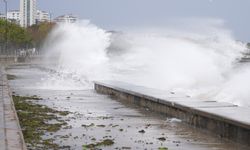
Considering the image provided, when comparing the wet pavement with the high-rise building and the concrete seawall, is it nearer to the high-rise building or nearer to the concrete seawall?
the concrete seawall

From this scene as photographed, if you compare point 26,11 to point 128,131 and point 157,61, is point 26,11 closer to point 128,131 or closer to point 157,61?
point 157,61

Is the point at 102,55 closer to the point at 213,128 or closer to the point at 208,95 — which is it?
the point at 208,95

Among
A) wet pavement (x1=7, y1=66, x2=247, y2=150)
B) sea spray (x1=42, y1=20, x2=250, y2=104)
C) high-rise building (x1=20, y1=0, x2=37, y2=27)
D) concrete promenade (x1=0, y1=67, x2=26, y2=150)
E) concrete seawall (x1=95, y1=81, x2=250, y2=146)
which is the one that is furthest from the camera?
high-rise building (x1=20, y1=0, x2=37, y2=27)

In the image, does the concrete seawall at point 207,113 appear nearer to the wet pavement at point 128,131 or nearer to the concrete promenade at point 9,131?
the wet pavement at point 128,131

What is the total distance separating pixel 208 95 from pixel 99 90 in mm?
4426

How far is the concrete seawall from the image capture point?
879 centimetres

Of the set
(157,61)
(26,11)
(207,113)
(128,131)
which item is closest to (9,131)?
(128,131)

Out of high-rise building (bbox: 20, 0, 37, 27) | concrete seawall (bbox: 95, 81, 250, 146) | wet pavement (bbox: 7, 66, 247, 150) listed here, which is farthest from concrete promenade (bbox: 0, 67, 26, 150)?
high-rise building (bbox: 20, 0, 37, 27)

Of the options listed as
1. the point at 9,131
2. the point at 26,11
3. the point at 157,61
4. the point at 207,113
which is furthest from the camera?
the point at 26,11

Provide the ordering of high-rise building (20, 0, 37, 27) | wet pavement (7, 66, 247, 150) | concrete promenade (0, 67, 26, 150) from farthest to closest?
high-rise building (20, 0, 37, 27) < wet pavement (7, 66, 247, 150) < concrete promenade (0, 67, 26, 150)

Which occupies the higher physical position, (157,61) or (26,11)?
(26,11)

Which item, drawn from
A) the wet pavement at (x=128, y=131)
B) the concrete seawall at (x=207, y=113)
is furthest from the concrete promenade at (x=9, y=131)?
the concrete seawall at (x=207, y=113)

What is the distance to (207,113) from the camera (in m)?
9.96

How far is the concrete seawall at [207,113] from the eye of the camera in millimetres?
8789
